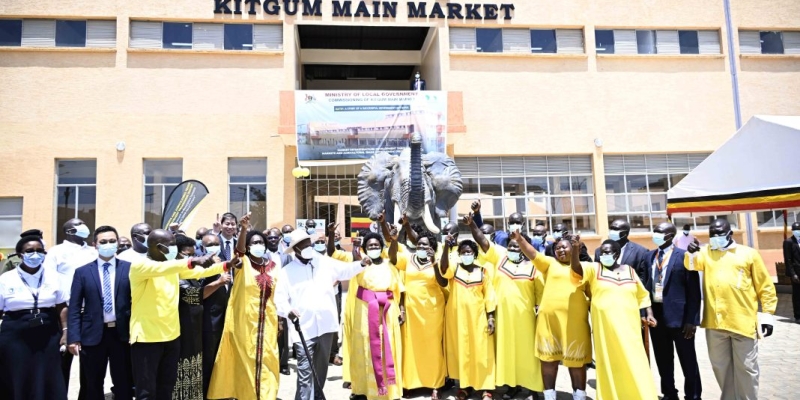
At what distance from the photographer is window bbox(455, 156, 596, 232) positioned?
641 inches

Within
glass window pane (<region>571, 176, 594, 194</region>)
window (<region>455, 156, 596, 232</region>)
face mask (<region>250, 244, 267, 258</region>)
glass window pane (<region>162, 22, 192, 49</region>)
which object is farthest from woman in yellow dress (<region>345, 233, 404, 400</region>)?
glass window pane (<region>162, 22, 192, 49</region>)

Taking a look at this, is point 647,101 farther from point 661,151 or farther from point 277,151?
point 277,151

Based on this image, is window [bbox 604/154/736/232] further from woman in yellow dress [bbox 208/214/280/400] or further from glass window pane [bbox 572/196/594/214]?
woman in yellow dress [bbox 208/214/280/400]

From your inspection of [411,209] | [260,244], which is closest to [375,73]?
[411,209]

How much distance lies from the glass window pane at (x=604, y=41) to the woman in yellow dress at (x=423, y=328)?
46.9 feet

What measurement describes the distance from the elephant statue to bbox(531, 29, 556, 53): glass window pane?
821cm

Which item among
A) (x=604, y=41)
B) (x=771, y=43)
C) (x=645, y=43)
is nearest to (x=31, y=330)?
(x=604, y=41)

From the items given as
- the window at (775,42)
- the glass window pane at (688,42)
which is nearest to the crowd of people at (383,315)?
the glass window pane at (688,42)

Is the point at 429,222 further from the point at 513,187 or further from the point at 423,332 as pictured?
the point at 513,187

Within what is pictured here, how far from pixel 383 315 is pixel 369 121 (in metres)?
10.3

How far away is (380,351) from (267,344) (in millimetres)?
1038

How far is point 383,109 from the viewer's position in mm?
14656

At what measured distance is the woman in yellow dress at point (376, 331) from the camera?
15.7 feet

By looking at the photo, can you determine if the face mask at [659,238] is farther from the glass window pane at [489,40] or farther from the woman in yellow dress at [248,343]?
the glass window pane at [489,40]
